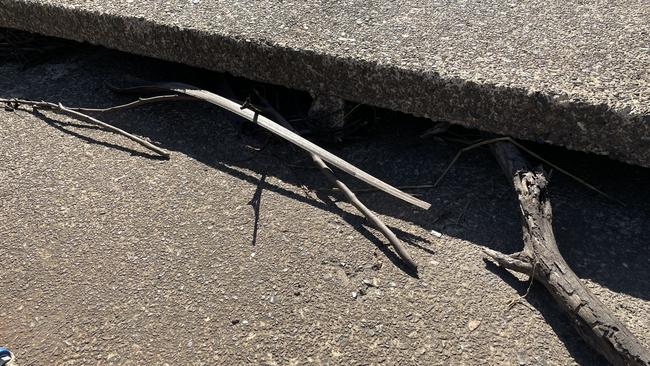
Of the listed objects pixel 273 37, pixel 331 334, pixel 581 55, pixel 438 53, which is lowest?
pixel 331 334

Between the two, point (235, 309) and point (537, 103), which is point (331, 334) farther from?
point (537, 103)

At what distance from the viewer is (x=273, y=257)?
1.95m

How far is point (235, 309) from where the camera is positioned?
5.95 feet

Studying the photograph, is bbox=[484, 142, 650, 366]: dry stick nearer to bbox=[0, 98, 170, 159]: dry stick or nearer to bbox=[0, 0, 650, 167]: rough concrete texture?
bbox=[0, 0, 650, 167]: rough concrete texture

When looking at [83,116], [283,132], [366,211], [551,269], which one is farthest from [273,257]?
[83,116]

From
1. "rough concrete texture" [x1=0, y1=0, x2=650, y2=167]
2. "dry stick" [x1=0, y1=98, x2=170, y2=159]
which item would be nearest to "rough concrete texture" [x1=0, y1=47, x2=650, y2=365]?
"dry stick" [x1=0, y1=98, x2=170, y2=159]

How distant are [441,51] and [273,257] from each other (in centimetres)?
90

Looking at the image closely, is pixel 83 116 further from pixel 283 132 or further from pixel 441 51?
pixel 441 51

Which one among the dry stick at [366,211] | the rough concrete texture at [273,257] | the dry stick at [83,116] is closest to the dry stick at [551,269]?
the rough concrete texture at [273,257]

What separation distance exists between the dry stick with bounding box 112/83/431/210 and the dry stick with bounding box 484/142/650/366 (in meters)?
0.30

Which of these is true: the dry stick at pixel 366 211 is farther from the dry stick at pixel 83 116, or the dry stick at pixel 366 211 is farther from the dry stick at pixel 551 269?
the dry stick at pixel 83 116

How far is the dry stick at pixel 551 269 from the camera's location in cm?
154

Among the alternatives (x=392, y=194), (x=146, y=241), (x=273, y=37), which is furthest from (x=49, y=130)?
(x=392, y=194)

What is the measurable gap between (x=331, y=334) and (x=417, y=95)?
846 millimetres
